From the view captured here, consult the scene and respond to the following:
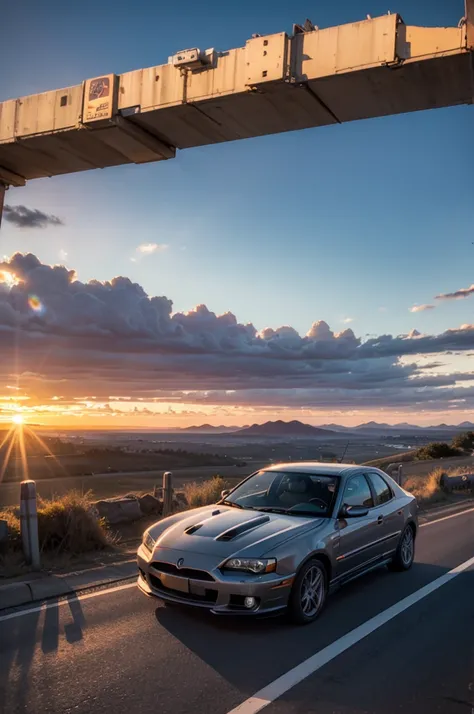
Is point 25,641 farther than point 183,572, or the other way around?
point 183,572

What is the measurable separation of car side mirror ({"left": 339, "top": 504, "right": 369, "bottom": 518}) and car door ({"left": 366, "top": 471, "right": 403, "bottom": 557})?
1.89ft

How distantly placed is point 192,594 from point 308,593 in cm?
116

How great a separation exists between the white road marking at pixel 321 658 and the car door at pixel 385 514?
63 centimetres

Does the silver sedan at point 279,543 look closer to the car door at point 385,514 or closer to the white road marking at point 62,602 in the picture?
the car door at point 385,514

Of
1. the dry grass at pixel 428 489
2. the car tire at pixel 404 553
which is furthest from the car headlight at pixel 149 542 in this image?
the dry grass at pixel 428 489

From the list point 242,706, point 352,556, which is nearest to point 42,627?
point 242,706

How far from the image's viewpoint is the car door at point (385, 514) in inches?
289

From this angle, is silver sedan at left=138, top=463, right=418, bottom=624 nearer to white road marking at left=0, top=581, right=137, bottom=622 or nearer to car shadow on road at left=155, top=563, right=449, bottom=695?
car shadow on road at left=155, top=563, right=449, bottom=695

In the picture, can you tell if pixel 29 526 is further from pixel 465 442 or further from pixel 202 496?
pixel 465 442

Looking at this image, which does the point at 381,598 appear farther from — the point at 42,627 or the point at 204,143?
the point at 204,143

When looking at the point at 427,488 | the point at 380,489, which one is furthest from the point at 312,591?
the point at 427,488

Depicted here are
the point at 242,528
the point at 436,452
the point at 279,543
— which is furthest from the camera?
the point at 436,452

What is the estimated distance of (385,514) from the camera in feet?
24.6

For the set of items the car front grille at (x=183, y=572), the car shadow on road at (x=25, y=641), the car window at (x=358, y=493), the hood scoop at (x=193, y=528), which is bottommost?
the car shadow on road at (x=25, y=641)
